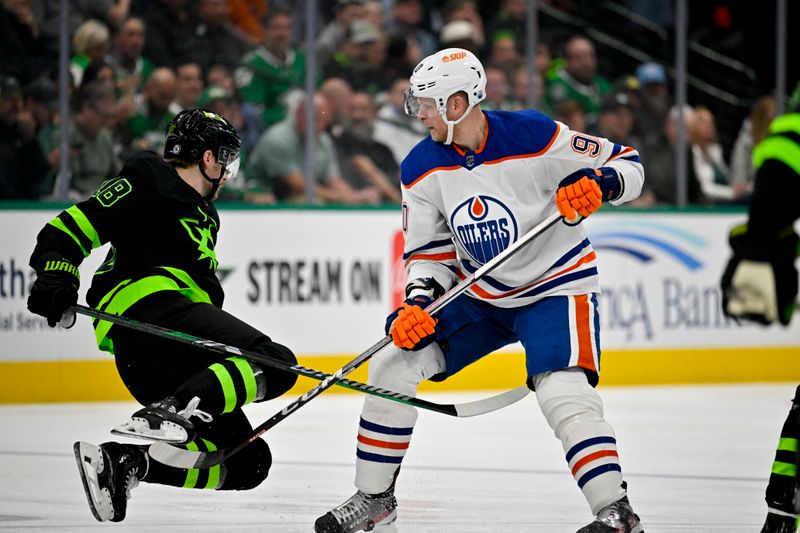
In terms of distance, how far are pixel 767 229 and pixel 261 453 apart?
158 cm

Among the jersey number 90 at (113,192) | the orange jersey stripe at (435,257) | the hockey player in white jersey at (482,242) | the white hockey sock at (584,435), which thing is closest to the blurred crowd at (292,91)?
the jersey number 90 at (113,192)

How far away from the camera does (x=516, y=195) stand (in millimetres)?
3381

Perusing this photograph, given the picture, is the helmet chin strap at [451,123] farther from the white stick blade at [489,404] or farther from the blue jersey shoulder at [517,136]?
the white stick blade at [489,404]

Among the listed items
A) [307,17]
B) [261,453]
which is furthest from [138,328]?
[307,17]

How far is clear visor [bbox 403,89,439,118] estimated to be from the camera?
11.1 feet

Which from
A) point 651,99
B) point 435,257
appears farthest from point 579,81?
point 435,257

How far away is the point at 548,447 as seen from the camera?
5211 millimetres

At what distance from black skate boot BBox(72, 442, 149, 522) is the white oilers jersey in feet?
3.17

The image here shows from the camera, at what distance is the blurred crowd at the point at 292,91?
6664 mm

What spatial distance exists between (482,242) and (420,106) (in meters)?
0.38

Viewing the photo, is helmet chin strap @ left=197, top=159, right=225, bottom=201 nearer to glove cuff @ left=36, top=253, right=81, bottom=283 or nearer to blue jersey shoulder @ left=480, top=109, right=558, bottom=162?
glove cuff @ left=36, top=253, right=81, bottom=283

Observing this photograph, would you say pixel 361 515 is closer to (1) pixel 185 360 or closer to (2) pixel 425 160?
(1) pixel 185 360

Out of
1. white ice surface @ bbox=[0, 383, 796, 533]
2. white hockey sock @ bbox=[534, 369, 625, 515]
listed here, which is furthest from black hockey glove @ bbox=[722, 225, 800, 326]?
white ice surface @ bbox=[0, 383, 796, 533]

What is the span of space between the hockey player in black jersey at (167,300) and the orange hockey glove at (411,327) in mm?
312
